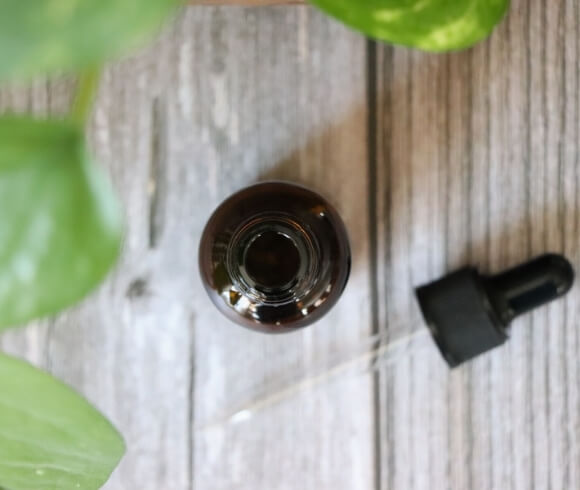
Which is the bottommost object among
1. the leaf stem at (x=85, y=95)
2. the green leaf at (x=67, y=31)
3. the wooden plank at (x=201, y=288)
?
the wooden plank at (x=201, y=288)

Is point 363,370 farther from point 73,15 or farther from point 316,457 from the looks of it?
point 73,15

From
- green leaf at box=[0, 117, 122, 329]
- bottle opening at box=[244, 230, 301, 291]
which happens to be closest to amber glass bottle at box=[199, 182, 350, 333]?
bottle opening at box=[244, 230, 301, 291]

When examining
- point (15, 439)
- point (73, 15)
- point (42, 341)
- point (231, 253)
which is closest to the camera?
point (73, 15)

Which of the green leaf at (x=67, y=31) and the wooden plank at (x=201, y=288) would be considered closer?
the green leaf at (x=67, y=31)

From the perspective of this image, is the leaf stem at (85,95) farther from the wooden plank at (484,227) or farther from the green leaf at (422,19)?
the wooden plank at (484,227)

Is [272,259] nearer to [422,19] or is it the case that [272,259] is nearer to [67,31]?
[422,19]

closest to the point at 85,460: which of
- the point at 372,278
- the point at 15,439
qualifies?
the point at 15,439

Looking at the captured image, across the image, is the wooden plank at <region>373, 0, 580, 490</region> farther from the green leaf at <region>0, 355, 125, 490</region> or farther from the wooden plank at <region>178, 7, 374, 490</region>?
the green leaf at <region>0, 355, 125, 490</region>

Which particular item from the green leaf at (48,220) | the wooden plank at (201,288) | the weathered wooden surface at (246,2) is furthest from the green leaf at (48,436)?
the weathered wooden surface at (246,2)
